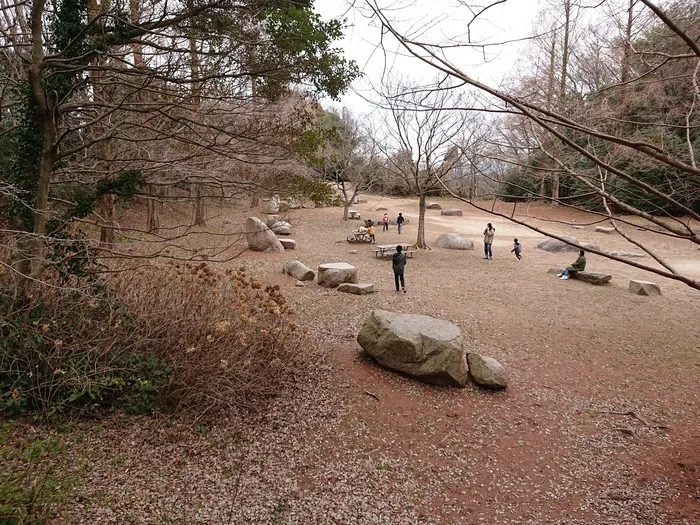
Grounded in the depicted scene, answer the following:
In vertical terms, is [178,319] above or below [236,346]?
above

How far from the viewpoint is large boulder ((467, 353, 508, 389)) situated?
5.75 metres


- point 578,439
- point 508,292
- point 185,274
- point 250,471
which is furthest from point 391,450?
point 508,292

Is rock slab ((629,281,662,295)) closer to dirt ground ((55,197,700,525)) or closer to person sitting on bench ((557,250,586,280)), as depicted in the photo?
person sitting on bench ((557,250,586,280))

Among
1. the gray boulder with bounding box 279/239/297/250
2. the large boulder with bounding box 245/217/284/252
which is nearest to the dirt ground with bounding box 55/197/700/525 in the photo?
the large boulder with bounding box 245/217/284/252

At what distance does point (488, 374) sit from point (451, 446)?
Result: 5.03 ft

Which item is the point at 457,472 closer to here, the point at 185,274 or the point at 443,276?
the point at 185,274

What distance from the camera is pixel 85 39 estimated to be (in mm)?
4895

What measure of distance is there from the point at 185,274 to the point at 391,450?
144 inches

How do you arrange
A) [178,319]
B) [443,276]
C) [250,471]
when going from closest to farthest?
[250,471]
[178,319]
[443,276]

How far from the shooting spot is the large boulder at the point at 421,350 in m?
5.66

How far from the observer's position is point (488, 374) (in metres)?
5.77

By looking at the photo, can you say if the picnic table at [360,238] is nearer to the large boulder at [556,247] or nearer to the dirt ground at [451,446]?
the large boulder at [556,247]

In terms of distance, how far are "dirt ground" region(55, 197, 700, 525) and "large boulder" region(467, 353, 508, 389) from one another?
0.16 metres

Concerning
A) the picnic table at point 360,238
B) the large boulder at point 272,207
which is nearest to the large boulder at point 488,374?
the picnic table at point 360,238
